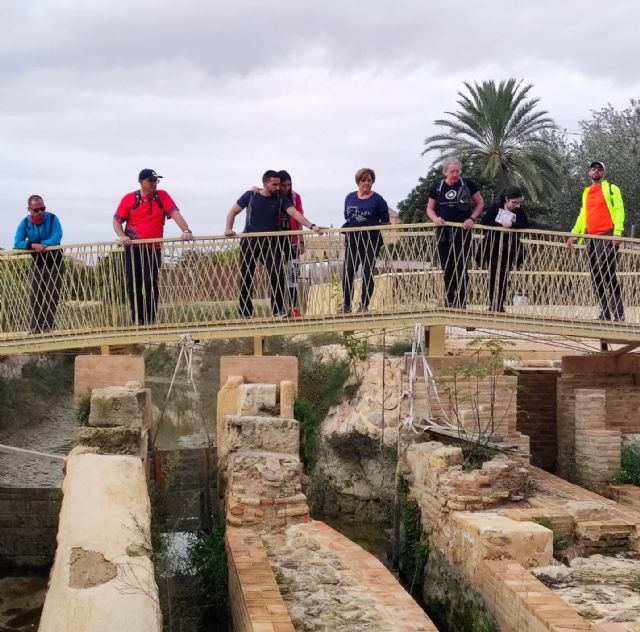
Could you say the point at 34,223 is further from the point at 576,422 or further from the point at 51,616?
the point at 576,422

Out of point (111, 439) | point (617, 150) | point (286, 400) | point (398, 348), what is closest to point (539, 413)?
point (398, 348)

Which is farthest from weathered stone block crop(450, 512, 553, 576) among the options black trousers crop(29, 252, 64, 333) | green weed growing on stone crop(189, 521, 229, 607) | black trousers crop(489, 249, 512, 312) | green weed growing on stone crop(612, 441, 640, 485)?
black trousers crop(29, 252, 64, 333)

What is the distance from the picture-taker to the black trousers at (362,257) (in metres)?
8.83

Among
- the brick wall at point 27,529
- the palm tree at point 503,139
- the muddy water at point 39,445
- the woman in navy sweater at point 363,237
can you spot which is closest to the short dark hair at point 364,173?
the woman in navy sweater at point 363,237

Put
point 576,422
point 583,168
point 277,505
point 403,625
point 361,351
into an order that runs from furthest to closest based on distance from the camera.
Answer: point 583,168
point 361,351
point 576,422
point 277,505
point 403,625

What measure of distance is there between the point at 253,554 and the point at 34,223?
430 centimetres

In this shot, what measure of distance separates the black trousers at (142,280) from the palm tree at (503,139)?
21.0 m

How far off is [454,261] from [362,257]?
97 cm

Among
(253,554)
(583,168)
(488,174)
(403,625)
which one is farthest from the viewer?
(583,168)

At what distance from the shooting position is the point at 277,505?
736 centimetres

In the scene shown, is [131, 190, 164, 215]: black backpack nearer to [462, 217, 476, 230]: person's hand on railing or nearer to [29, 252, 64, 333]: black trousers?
[29, 252, 64, 333]: black trousers

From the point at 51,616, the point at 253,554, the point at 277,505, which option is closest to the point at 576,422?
the point at 277,505

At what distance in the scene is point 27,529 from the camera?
33.6 ft

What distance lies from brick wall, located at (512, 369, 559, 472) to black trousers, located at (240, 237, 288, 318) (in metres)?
4.02
